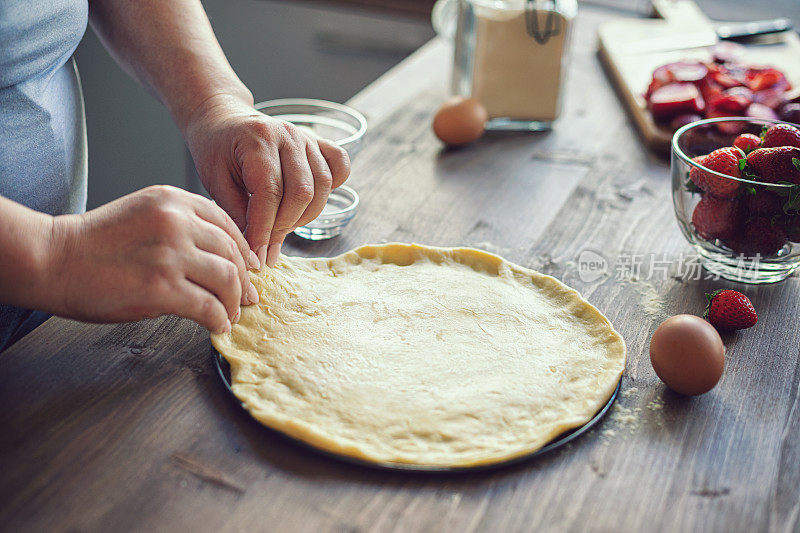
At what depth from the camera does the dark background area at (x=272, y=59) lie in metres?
2.53

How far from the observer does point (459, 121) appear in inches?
57.3

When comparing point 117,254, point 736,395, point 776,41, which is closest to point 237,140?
point 117,254

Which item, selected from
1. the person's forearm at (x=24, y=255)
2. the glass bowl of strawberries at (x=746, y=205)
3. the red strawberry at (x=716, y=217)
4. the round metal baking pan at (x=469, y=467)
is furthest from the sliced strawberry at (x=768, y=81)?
the person's forearm at (x=24, y=255)

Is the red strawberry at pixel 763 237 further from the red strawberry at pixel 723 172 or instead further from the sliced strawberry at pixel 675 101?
the sliced strawberry at pixel 675 101

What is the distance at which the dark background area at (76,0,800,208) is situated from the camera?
8.31 ft

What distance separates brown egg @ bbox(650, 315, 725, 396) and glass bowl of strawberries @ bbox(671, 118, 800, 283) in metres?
0.25

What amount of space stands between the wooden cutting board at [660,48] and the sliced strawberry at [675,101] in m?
0.07

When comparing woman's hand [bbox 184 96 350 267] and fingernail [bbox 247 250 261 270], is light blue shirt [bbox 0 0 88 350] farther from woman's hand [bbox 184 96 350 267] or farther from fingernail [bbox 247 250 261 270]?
fingernail [bbox 247 250 261 270]

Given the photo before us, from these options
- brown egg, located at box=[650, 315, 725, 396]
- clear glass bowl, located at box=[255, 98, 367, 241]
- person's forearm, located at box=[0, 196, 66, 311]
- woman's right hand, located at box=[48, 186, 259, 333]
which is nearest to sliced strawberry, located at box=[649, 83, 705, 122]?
clear glass bowl, located at box=[255, 98, 367, 241]

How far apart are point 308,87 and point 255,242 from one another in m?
2.67

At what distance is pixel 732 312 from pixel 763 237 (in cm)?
13

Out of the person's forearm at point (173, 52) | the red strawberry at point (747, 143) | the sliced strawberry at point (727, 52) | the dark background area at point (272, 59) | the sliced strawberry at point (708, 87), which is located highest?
the person's forearm at point (173, 52)

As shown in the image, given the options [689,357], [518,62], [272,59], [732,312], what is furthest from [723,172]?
[272,59]

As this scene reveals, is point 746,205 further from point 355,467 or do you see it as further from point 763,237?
point 355,467
